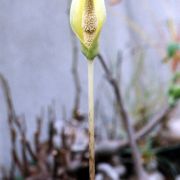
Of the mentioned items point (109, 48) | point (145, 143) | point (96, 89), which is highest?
point (109, 48)

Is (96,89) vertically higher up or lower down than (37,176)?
higher up

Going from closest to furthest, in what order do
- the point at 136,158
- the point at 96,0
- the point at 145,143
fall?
the point at 96,0, the point at 136,158, the point at 145,143

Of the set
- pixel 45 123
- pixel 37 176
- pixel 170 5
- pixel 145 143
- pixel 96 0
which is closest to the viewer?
pixel 96 0

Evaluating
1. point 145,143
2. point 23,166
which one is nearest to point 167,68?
point 145,143

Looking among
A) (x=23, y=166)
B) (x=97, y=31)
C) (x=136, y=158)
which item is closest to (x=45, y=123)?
(x=23, y=166)

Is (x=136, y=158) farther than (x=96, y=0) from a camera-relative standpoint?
Yes

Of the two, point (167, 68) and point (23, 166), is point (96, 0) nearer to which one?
point (23, 166)
